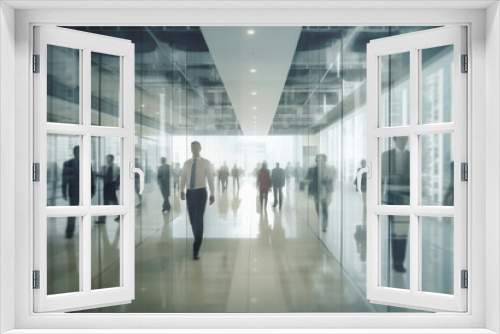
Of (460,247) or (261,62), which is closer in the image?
(460,247)

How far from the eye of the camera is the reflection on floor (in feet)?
12.0

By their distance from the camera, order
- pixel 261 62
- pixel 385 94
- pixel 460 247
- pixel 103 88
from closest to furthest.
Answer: pixel 460 247 < pixel 385 94 < pixel 103 88 < pixel 261 62

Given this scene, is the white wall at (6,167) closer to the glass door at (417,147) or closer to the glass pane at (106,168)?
the glass pane at (106,168)

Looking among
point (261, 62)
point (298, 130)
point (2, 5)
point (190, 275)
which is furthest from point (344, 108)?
point (2, 5)

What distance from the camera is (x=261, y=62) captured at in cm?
374

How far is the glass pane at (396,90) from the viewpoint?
277 cm

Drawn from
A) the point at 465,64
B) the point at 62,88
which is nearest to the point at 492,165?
the point at 465,64

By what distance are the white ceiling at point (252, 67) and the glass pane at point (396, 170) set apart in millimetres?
1173

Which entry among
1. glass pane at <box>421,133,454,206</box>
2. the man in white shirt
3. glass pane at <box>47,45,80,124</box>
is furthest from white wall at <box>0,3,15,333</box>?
glass pane at <box>421,133,454,206</box>

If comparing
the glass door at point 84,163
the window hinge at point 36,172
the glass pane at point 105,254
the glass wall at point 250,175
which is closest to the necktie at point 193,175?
the glass wall at point 250,175

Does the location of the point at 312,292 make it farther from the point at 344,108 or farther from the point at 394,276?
the point at 344,108

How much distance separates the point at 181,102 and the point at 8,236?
2.25m

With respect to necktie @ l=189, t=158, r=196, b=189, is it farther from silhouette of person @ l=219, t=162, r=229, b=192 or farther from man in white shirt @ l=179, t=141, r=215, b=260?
silhouette of person @ l=219, t=162, r=229, b=192

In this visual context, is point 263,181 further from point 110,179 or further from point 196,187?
point 110,179
